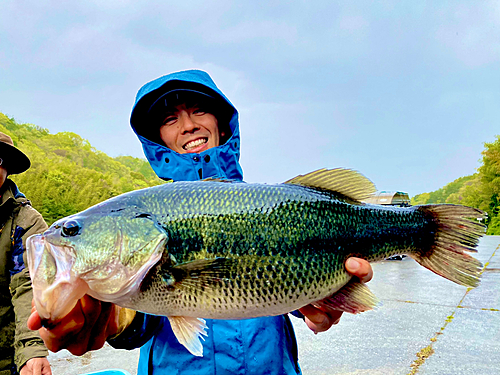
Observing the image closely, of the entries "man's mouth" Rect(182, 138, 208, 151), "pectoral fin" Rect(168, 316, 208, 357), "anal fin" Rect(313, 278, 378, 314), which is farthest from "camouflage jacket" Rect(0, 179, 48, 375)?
"anal fin" Rect(313, 278, 378, 314)

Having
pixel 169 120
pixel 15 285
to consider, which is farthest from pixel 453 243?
pixel 15 285

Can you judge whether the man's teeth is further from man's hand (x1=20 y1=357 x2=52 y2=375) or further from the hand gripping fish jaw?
man's hand (x1=20 y1=357 x2=52 y2=375)

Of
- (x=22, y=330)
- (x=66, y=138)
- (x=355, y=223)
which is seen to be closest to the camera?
(x=355, y=223)

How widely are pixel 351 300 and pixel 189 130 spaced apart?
1.62m

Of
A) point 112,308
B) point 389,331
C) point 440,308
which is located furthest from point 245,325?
point 440,308

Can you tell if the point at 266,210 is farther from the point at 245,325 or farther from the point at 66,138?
the point at 66,138

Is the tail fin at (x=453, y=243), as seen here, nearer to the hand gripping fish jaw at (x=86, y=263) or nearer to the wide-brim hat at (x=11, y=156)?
the hand gripping fish jaw at (x=86, y=263)

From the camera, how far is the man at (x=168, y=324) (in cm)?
176

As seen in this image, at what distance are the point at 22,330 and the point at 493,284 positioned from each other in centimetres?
1027

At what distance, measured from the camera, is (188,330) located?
164cm

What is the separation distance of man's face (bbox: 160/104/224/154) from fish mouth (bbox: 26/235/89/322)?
130 centimetres

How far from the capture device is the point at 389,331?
20.3 ft

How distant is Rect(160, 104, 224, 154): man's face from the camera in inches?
105

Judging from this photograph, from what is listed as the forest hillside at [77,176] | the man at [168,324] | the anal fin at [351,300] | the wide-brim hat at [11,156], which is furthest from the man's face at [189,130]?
the forest hillside at [77,176]
